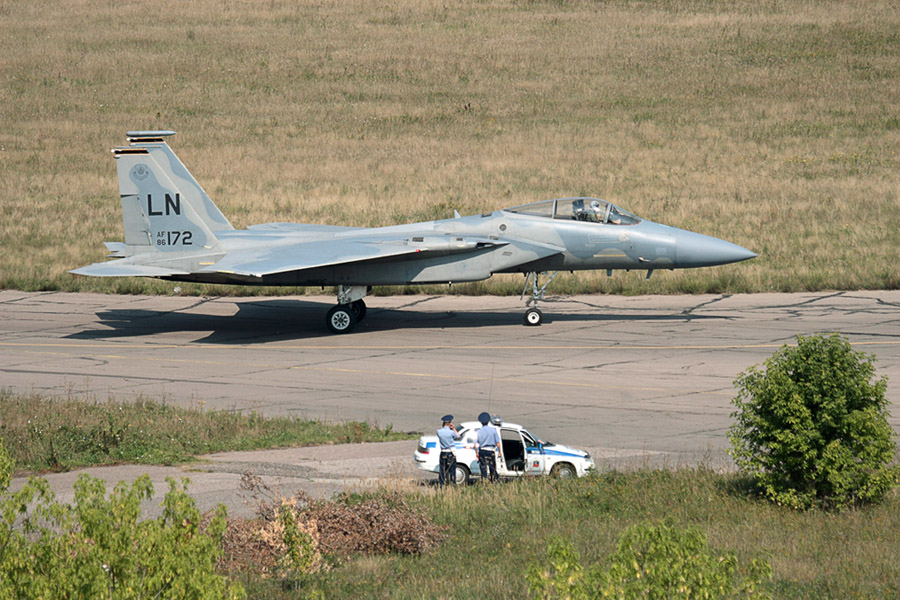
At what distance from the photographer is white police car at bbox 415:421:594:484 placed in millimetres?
13031

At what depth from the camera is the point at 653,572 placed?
5.66 metres

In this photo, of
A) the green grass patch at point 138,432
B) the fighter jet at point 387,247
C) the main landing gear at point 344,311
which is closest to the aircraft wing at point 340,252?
the fighter jet at point 387,247

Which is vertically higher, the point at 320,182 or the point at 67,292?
the point at 320,182

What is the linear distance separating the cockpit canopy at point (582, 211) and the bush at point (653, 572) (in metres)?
17.8

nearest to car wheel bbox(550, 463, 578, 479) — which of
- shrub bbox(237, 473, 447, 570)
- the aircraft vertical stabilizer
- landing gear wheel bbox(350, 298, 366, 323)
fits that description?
shrub bbox(237, 473, 447, 570)

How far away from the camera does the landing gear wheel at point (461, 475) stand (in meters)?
13.2

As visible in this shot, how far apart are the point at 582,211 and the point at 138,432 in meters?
12.5

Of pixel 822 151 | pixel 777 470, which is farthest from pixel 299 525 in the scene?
pixel 822 151

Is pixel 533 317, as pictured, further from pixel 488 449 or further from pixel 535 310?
pixel 488 449

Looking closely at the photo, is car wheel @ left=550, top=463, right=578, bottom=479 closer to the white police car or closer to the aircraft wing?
the white police car

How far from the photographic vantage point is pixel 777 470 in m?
11.1

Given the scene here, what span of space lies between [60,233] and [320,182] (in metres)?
12.3

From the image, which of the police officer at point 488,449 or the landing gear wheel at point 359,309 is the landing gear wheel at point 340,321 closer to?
the landing gear wheel at point 359,309

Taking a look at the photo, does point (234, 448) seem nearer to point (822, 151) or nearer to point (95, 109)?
point (822, 151)
